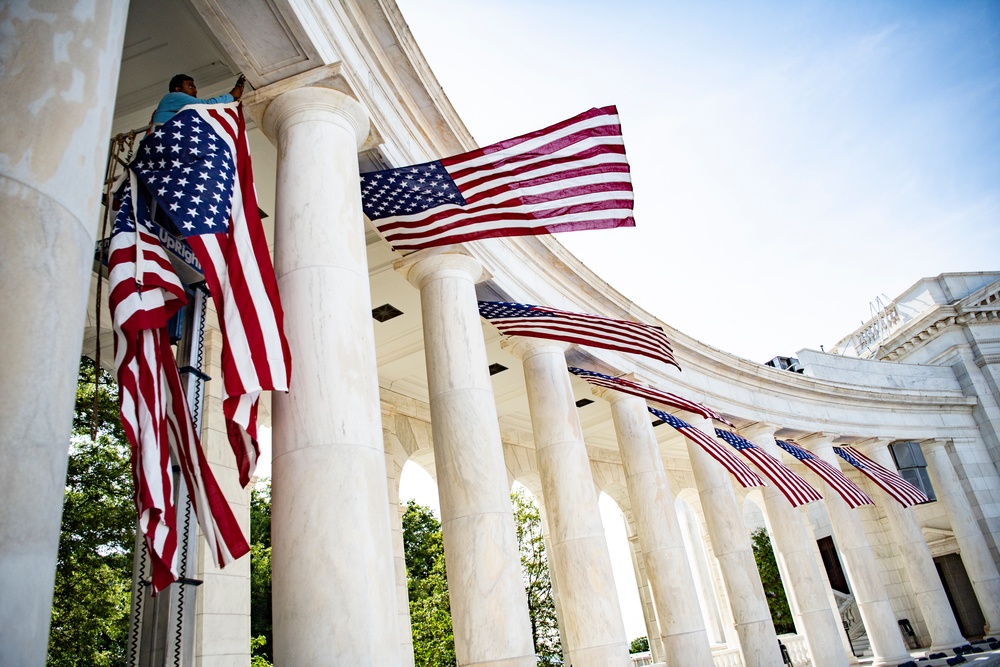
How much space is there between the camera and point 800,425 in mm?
56375

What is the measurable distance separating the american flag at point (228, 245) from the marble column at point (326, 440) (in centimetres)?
87

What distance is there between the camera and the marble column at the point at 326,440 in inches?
478

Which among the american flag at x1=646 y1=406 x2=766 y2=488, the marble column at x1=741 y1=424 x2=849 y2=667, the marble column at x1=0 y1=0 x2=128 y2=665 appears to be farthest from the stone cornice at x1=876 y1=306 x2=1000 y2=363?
the marble column at x1=0 y1=0 x2=128 y2=665

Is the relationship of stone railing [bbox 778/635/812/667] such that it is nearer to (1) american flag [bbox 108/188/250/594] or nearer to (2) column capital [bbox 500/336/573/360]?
(2) column capital [bbox 500/336/573/360]

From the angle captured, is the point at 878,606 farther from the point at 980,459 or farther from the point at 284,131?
the point at 284,131

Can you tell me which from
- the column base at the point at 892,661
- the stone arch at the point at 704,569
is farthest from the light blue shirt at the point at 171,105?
the stone arch at the point at 704,569

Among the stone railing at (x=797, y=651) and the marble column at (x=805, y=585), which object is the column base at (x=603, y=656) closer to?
the marble column at (x=805, y=585)

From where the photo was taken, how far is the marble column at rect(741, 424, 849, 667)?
4506 cm

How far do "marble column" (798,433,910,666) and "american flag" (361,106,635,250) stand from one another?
38904mm

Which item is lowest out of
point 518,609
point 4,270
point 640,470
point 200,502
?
point 518,609

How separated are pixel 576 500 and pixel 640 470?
9198 millimetres

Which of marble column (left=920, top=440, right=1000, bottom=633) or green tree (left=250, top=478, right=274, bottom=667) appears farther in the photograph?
green tree (left=250, top=478, right=274, bottom=667)

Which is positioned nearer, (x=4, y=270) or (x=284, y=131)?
(x=4, y=270)

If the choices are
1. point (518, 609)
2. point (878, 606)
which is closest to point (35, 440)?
point (518, 609)
